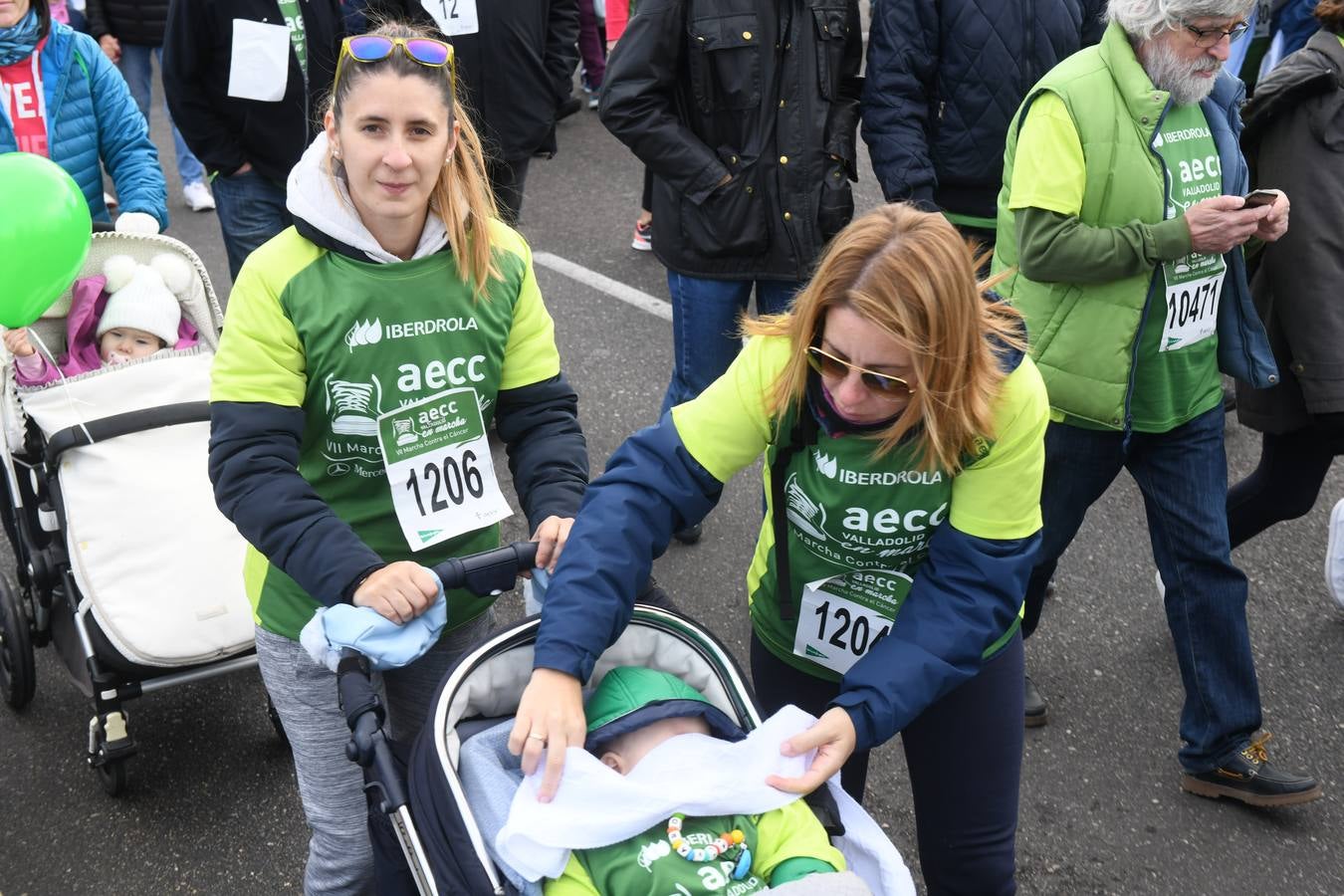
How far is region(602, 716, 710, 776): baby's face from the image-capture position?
6.48ft

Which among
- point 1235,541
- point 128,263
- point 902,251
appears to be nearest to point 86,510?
point 128,263

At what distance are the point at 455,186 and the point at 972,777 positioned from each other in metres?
1.42

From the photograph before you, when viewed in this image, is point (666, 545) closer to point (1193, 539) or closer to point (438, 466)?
point (438, 466)

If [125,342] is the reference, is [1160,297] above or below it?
above

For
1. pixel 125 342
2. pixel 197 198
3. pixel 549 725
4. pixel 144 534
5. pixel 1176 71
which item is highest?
pixel 1176 71

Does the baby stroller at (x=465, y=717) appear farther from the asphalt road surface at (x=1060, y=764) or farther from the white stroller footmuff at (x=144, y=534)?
the asphalt road surface at (x=1060, y=764)

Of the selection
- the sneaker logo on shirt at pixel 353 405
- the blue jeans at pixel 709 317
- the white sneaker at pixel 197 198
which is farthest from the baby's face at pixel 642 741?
the white sneaker at pixel 197 198

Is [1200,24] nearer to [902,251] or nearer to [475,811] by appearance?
[902,251]

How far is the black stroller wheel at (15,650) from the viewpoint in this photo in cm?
357

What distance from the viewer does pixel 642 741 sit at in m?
1.99

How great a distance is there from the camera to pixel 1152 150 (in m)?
2.98

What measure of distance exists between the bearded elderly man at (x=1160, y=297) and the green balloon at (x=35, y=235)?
2.30 m

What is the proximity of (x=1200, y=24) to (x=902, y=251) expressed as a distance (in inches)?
54.6

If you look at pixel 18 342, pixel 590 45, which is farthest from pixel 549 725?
pixel 590 45
